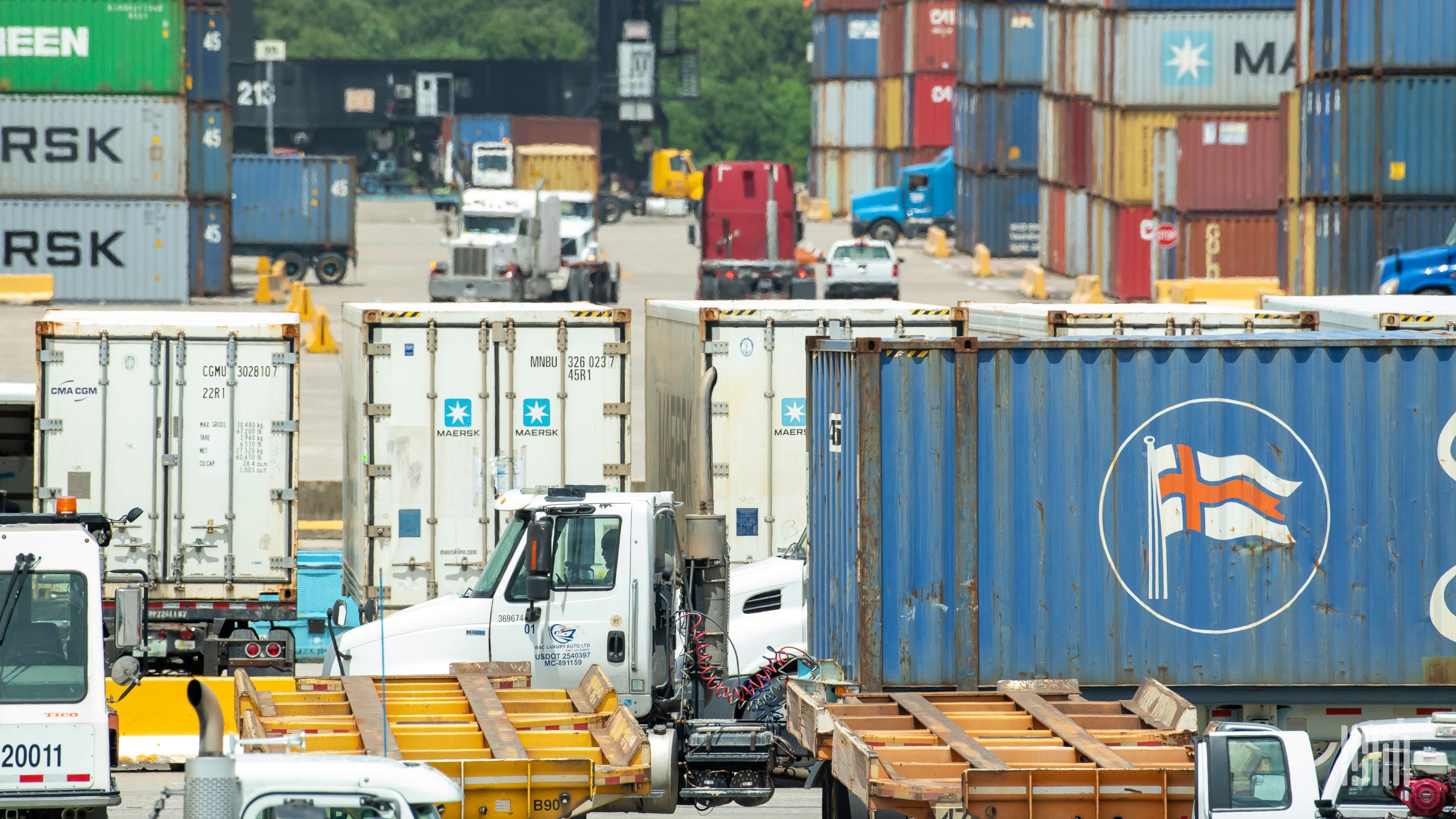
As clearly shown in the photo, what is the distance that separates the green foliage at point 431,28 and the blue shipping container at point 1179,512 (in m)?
121

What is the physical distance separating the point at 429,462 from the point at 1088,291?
35.5 meters

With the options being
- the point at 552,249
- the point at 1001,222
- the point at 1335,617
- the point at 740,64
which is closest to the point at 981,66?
the point at 1001,222

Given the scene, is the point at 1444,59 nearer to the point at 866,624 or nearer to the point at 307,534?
the point at 307,534

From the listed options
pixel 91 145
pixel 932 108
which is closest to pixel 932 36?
pixel 932 108

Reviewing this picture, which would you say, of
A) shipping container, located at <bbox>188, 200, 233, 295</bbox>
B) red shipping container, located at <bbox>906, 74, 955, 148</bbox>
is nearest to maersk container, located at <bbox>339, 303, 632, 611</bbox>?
shipping container, located at <bbox>188, 200, 233, 295</bbox>

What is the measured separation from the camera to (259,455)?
1650 centimetres

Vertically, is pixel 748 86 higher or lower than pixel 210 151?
higher

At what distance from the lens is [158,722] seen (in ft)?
48.4

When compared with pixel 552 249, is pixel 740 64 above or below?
above

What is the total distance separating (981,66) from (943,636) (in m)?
58.4

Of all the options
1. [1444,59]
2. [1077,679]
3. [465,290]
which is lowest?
[1077,679]

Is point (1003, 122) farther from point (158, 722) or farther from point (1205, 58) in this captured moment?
point (158, 722)

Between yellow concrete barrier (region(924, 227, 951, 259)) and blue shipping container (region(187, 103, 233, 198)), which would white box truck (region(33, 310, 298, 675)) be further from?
yellow concrete barrier (region(924, 227, 951, 259))

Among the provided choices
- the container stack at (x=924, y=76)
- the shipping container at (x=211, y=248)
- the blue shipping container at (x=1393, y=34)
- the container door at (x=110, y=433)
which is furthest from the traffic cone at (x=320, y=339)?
the container stack at (x=924, y=76)
